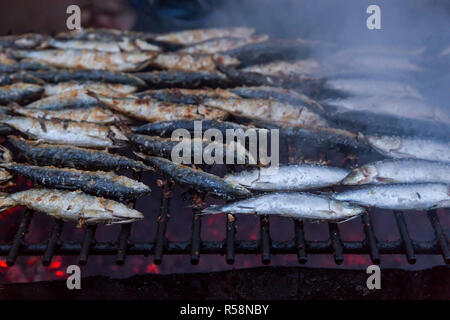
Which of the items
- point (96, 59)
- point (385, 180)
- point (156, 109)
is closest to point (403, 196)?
point (385, 180)

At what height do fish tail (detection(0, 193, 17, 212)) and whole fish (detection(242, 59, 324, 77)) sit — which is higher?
whole fish (detection(242, 59, 324, 77))

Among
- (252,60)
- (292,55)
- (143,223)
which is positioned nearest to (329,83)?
(292,55)

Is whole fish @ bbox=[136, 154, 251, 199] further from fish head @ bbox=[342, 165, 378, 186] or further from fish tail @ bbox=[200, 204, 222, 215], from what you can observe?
fish head @ bbox=[342, 165, 378, 186]

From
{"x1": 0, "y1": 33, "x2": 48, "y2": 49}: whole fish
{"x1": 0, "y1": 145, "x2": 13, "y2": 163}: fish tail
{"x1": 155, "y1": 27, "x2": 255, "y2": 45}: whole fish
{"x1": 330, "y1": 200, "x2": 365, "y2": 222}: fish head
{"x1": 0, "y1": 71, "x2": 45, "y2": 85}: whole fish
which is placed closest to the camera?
{"x1": 330, "y1": 200, "x2": 365, "y2": 222}: fish head

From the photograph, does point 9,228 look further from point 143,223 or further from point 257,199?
point 257,199

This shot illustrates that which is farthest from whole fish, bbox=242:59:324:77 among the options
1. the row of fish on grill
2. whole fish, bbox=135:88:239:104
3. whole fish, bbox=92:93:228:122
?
whole fish, bbox=92:93:228:122

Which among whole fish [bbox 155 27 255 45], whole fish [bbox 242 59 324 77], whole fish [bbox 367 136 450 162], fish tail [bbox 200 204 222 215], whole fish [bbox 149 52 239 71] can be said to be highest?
whole fish [bbox 155 27 255 45]
